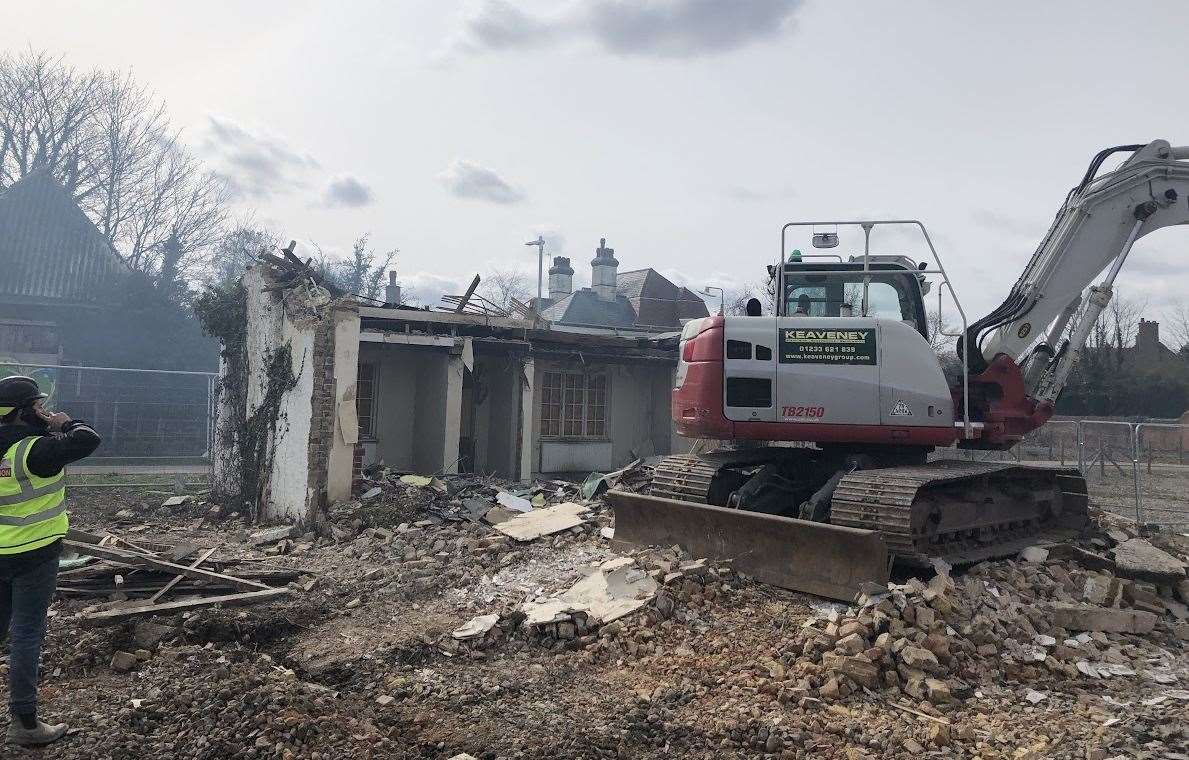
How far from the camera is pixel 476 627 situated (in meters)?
5.94

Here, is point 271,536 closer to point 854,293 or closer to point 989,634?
point 854,293

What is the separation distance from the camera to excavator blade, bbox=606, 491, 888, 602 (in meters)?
5.89

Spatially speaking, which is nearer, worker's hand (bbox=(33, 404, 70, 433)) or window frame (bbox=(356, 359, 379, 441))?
worker's hand (bbox=(33, 404, 70, 433))

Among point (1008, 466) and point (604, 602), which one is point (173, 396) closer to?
point (604, 602)

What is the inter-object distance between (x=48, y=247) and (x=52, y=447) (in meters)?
23.3

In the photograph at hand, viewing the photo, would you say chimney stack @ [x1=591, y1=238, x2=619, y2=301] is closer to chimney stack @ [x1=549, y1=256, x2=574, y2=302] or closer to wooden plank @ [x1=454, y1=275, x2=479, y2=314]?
chimney stack @ [x1=549, y1=256, x2=574, y2=302]

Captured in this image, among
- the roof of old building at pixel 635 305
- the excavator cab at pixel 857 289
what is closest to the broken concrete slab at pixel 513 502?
the excavator cab at pixel 857 289

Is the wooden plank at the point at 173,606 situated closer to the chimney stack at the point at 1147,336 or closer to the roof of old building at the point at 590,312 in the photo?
the roof of old building at the point at 590,312

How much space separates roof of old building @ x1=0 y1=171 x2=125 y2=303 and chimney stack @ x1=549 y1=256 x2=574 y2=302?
17608mm

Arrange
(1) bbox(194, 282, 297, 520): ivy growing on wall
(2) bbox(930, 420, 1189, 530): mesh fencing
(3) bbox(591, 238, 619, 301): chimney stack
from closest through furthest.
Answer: (1) bbox(194, 282, 297, 520): ivy growing on wall → (2) bbox(930, 420, 1189, 530): mesh fencing → (3) bbox(591, 238, 619, 301): chimney stack

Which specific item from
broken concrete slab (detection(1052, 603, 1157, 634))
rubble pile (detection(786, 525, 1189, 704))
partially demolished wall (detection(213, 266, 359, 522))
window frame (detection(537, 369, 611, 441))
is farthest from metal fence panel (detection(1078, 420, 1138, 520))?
partially demolished wall (detection(213, 266, 359, 522))

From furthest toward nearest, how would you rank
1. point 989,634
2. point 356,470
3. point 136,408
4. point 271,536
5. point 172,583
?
1. point 136,408
2. point 356,470
3. point 271,536
4. point 172,583
5. point 989,634

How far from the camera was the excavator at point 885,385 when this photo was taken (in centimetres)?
672

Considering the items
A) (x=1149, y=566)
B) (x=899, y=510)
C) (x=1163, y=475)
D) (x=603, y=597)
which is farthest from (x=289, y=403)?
(x=1163, y=475)
